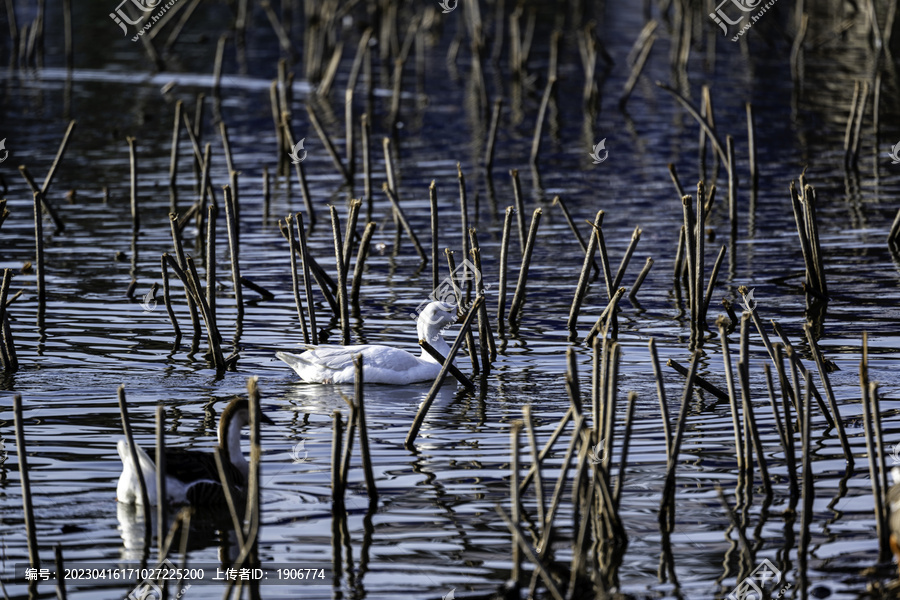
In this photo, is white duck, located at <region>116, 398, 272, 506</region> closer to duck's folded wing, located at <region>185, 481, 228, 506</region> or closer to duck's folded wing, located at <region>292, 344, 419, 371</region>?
duck's folded wing, located at <region>185, 481, 228, 506</region>

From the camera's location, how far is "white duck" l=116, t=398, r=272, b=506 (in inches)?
290

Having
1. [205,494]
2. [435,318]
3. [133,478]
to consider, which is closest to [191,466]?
[205,494]

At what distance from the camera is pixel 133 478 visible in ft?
24.1

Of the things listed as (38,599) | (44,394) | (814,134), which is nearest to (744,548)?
(38,599)

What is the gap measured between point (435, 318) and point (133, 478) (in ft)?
14.3

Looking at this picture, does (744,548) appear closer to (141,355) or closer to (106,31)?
(141,355)

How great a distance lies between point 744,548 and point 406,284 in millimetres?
7635

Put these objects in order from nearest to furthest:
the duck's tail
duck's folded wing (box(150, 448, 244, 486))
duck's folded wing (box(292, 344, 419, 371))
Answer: the duck's tail, duck's folded wing (box(150, 448, 244, 486)), duck's folded wing (box(292, 344, 419, 371))

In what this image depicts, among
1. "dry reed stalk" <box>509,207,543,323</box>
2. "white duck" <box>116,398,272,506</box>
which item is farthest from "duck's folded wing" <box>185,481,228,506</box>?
"dry reed stalk" <box>509,207,543,323</box>

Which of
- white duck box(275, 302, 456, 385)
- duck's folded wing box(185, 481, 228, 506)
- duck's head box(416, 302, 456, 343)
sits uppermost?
duck's head box(416, 302, 456, 343)

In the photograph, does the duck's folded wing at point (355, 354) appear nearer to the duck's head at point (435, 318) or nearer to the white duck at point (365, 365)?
the white duck at point (365, 365)

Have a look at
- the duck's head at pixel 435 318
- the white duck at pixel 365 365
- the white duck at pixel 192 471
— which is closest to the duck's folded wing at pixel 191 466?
the white duck at pixel 192 471

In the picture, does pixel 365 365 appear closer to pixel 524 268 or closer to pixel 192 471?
pixel 524 268

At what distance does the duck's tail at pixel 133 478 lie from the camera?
7268 mm
